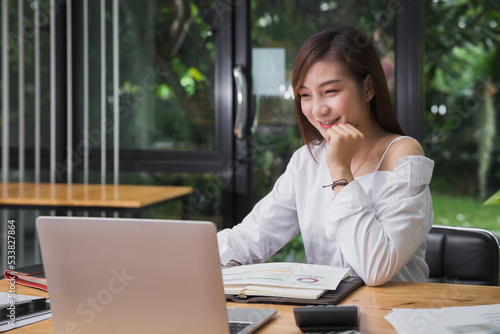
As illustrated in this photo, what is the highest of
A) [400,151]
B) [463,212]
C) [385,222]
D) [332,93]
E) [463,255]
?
[332,93]

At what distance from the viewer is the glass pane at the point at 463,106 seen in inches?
131

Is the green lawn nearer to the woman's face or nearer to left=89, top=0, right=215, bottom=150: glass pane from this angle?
left=89, top=0, right=215, bottom=150: glass pane

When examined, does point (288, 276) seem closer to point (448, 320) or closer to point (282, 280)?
point (282, 280)

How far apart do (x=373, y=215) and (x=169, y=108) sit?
2274 millimetres

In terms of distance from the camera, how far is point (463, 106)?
12.1 feet

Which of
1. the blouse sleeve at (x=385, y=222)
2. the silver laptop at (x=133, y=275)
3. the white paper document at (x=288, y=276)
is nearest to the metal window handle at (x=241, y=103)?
the blouse sleeve at (x=385, y=222)

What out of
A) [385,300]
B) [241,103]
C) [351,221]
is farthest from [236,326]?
[241,103]

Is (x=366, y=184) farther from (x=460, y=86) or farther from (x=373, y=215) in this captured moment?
(x=460, y=86)

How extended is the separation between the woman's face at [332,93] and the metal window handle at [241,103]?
1.62 metres

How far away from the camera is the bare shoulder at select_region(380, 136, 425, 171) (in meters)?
1.59

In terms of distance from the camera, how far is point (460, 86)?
3656mm

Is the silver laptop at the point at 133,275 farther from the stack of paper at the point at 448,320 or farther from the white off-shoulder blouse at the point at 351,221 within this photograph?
the white off-shoulder blouse at the point at 351,221

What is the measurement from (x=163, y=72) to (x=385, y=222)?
2.33 m

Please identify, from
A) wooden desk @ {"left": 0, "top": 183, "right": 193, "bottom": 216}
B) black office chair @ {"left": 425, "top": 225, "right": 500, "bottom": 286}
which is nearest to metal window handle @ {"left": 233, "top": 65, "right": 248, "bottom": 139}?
wooden desk @ {"left": 0, "top": 183, "right": 193, "bottom": 216}
